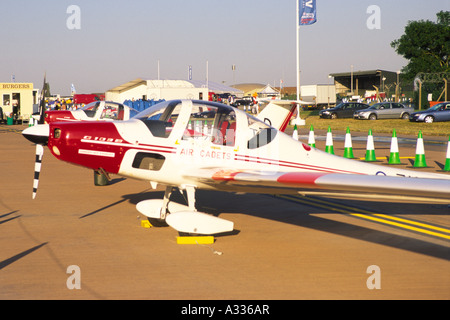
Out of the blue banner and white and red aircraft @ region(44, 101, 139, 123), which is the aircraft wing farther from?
the blue banner

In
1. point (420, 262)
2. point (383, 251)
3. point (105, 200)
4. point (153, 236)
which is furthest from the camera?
point (105, 200)

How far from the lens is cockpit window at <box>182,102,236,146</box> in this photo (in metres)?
9.20

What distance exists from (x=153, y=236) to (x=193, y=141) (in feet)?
5.34

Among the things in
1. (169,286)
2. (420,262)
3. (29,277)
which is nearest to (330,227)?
(420,262)

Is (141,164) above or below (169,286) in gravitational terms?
above

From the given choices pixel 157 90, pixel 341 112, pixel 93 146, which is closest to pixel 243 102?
pixel 341 112

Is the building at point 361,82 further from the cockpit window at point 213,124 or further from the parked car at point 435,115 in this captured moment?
A: the cockpit window at point 213,124

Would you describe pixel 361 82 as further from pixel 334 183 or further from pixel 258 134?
Result: pixel 334 183

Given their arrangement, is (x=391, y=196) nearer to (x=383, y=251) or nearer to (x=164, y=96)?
(x=383, y=251)

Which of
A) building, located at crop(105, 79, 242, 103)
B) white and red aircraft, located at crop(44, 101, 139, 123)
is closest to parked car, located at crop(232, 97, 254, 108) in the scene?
building, located at crop(105, 79, 242, 103)

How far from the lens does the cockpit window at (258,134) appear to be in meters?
9.39

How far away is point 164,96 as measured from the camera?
75.7 m

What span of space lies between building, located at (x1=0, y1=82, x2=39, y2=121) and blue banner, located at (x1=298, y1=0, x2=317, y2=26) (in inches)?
1087

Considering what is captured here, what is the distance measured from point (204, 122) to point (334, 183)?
2.93 metres
